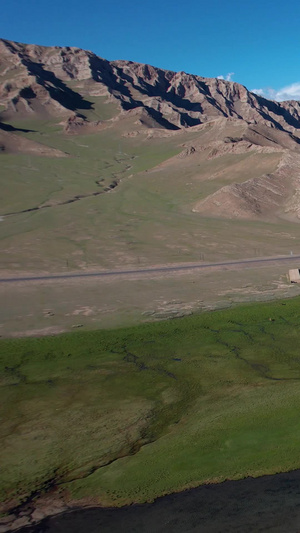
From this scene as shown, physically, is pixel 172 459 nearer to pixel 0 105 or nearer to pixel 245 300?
pixel 245 300

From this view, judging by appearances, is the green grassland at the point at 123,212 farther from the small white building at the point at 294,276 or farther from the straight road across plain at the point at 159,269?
the small white building at the point at 294,276

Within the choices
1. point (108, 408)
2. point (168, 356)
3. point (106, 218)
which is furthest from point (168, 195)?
point (108, 408)

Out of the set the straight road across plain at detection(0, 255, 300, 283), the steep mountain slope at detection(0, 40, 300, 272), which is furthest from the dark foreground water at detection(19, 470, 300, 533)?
the steep mountain slope at detection(0, 40, 300, 272)

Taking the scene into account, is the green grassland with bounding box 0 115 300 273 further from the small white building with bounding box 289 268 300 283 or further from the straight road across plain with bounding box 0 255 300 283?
the small white building with bounding box 289 268 300 283

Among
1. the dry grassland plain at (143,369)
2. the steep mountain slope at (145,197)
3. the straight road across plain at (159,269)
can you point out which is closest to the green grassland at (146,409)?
the dry grassland plain at (143,369)

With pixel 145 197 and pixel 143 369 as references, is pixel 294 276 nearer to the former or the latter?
pixel 143 369

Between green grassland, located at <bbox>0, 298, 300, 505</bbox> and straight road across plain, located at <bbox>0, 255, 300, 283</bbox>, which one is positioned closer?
green grassland, located at <bbox>0, 298, 300, 505</bbox>

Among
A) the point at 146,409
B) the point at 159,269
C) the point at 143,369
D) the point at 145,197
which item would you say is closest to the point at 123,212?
the point at 145,197
